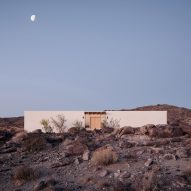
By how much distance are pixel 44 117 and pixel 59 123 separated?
1877 millimetres

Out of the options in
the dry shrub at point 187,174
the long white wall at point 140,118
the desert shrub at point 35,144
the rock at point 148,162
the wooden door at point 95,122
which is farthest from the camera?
the wooden door at point 95,122

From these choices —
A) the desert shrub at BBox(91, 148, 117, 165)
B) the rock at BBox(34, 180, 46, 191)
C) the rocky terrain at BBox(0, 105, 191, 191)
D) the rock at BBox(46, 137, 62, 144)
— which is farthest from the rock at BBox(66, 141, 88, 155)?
the rock at BBox(34, 180, 46, 191)

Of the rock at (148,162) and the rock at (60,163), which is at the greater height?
the rock at (148,162)

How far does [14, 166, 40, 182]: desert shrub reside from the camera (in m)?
16.5

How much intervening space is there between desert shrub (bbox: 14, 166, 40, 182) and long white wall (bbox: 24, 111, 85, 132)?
26516 mm

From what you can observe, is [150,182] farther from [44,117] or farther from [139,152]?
[44,117]

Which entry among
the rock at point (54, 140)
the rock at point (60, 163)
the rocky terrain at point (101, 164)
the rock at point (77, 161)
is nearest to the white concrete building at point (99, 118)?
the rock at point (54, 140)

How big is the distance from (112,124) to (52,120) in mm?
6280

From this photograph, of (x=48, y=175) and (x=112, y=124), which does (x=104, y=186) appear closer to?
(x=48, y=175)

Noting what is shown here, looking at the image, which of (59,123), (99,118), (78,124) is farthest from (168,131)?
(59,123)

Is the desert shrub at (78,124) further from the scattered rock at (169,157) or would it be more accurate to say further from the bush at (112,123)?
the scattered rock at (169,157)

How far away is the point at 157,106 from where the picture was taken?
253 ft

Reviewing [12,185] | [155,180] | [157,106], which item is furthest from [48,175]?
[157,106]

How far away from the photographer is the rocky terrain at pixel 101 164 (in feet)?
50.6
